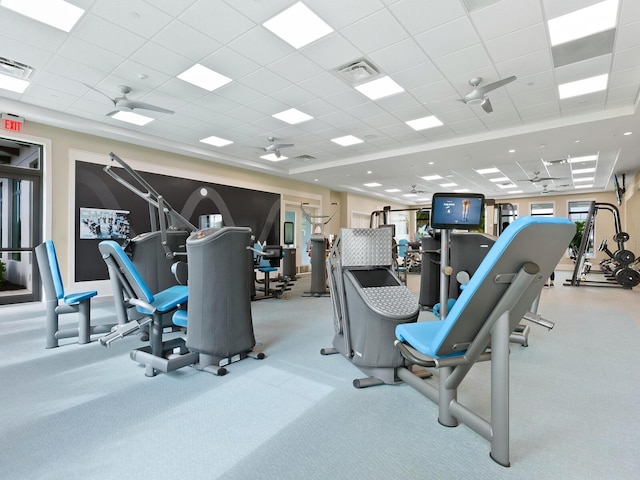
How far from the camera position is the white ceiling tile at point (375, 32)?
3.46 metres

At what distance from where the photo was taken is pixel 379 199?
53.2 feet

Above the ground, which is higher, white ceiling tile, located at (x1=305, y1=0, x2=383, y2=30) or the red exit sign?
white ceiling tile, located at (x1=305, y1=0, x2=383, y2=30)

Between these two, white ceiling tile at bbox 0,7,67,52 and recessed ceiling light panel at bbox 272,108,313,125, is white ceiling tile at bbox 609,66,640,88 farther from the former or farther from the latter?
white ceiling tile at bbox 0,7,67,52

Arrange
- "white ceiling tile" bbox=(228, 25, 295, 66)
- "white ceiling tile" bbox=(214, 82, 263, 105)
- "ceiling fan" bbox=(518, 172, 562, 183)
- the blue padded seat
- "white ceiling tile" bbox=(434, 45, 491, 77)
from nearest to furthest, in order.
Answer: the blue padded seat, "white ceiling tile" bbox=(228, 25, 295, 66), "white ceiling tile" bbox=(434, 45, 491, 77), "white ceiling tile" bbox=(214, 82, 263, 105), "ceiling fan" bbox=(518, 172, 562, 183)

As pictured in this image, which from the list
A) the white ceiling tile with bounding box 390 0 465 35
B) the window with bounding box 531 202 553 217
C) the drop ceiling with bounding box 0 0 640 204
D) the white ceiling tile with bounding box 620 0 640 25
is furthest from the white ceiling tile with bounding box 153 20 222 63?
the window with bounding box 531 202 553 217

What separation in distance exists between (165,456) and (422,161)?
8699 millimetres

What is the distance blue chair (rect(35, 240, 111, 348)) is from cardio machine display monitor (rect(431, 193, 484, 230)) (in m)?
3.65

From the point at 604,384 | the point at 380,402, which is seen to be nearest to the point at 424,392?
the point at 380,402

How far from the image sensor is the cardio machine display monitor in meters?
3.03

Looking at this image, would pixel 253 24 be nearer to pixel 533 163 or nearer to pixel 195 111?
pixel 195 111

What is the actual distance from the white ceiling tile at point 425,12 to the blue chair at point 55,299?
438cm

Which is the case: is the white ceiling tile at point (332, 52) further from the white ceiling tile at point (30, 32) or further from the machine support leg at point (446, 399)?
the machine support leg at point (446, 399)

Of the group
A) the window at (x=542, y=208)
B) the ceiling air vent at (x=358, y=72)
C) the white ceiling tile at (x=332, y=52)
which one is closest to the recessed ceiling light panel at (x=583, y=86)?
the ceiling air vent at (x=358, y=72)

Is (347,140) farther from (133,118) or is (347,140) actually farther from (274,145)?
(133,118)
